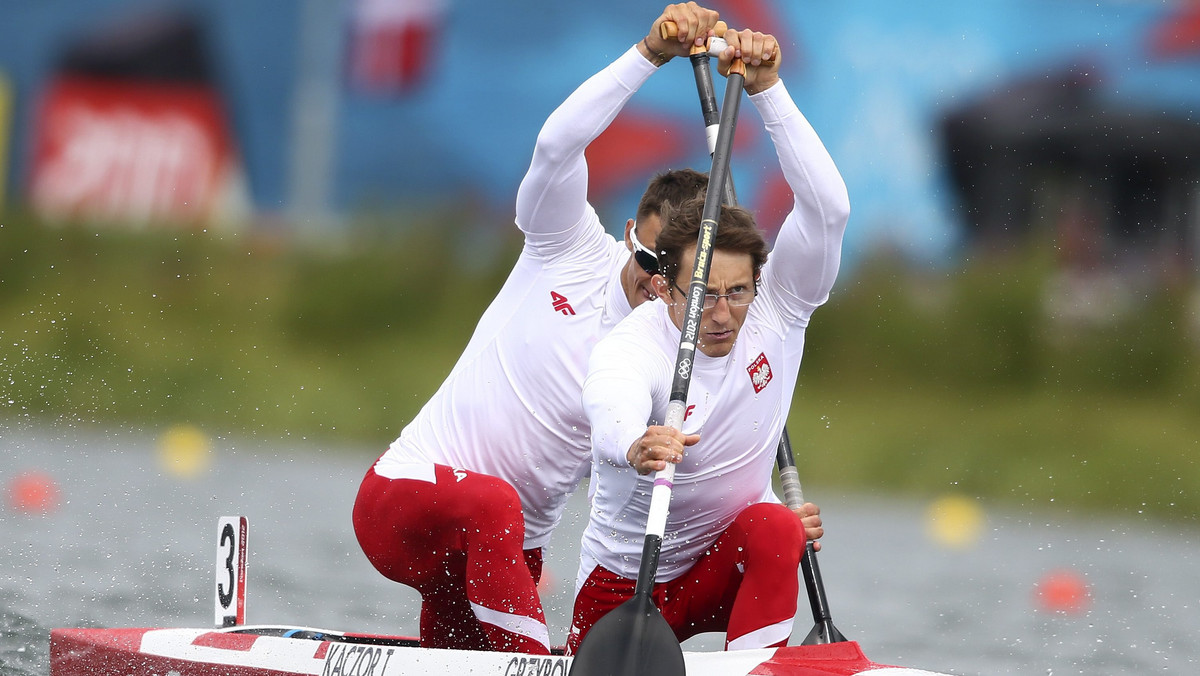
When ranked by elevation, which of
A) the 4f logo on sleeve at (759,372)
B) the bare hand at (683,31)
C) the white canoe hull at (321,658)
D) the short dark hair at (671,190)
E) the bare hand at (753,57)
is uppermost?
the bare hand at (683,31)

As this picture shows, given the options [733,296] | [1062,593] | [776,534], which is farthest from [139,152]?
[776,534]

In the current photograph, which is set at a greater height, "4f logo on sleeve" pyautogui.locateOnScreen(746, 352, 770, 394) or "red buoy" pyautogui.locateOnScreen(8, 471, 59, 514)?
"4f logo on sleeve" pyautogui.locateOnScreen(746, 352, 770, 394)

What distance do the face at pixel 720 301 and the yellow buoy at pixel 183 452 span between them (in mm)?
7311

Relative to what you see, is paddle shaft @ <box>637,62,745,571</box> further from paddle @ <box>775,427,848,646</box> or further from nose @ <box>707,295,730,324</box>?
paddle @ <box>775,427,848,646</box>

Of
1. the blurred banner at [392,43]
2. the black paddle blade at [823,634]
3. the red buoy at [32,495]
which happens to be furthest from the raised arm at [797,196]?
the blurred banner at [392,43]

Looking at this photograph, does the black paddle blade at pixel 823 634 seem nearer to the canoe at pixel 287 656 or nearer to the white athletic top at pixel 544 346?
the canoe at pixel 287 656

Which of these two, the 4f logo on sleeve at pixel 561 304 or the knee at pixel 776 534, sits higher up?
the 4f logo on sleeve at pixel 561 304

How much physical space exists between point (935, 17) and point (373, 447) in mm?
9207

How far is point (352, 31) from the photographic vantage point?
19.2 meters

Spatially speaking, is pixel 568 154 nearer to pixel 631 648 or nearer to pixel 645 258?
pixel 645 258

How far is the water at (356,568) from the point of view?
6.41 m

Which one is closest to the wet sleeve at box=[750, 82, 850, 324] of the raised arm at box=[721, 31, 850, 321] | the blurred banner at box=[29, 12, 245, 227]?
the raised arm at box=[721, 31, 850, 321]

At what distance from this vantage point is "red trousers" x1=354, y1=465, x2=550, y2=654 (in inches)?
146

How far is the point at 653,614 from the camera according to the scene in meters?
3.46
